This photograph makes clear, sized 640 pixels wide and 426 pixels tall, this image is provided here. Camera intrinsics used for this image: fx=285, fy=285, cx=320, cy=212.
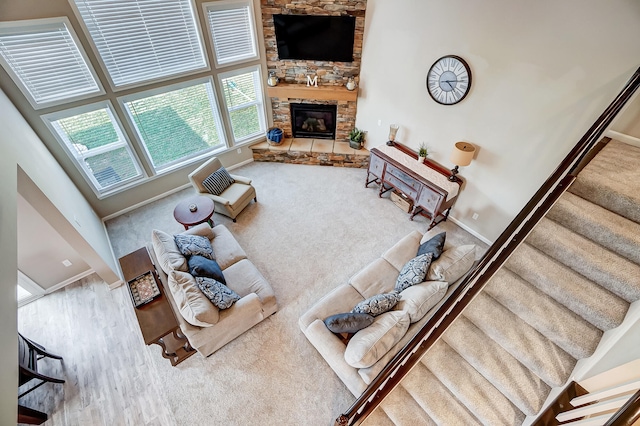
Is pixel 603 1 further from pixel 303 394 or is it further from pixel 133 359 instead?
pixel 133 359

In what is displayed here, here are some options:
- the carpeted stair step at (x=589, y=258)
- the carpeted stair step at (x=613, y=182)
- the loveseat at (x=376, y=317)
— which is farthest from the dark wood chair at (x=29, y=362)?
the carpeted stair step at (x=613, y=182)

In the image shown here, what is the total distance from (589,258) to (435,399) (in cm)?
171

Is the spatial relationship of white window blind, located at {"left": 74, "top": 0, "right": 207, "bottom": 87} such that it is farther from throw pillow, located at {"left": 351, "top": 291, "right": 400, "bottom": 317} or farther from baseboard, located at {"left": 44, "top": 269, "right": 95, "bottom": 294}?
throw pillow, located at {"left": 351, "top": 291, "right": 400, "bottom": 317}

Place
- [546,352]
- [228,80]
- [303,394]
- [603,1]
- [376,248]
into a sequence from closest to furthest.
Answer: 1. [546,352]
2. [603,1]
3. [303,394]
4. [376,248]
5. [228,80]

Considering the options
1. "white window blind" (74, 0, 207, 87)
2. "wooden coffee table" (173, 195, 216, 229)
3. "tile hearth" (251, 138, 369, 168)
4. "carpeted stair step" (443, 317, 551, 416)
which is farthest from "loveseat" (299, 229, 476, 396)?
"white window blind" (74, 0, 207, 87)

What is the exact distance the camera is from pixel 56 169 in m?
4.11

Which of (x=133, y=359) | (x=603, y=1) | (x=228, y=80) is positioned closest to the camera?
(x=603, y=1)

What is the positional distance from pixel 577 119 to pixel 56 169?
6898 millimetres

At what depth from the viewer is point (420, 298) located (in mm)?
3156

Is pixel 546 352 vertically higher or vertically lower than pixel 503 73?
lower

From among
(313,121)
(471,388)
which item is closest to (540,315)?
(471,388)

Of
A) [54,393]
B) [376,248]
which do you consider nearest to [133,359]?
[54,393]

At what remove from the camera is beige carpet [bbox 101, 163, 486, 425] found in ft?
10.6

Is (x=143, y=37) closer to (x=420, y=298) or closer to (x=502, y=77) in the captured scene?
(x=502, y=77)
